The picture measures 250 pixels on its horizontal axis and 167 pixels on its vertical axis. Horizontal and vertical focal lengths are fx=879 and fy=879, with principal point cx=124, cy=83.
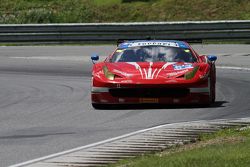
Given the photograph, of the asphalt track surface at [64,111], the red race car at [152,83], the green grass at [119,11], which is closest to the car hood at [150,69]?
the red race car at [152,83]

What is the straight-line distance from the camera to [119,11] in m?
34.8

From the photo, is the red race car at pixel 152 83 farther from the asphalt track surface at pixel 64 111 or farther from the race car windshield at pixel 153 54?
the race car windshield at pixel 153 54

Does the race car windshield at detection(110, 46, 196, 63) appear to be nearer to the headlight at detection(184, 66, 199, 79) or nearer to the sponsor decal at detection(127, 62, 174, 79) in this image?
the sponsor decal at detection(127, 62, 174, 79)

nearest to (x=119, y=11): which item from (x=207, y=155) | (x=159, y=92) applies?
(x=159, y=92)

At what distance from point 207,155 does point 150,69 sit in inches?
232

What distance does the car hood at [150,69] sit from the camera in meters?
14.0

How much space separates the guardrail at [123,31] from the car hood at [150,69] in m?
15.0

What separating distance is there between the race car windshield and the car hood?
41 cm

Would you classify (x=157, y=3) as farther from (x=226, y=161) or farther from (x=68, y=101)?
(x=226, y=161)

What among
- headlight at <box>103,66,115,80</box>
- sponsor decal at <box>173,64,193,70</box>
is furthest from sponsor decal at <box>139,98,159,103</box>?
sponsor decal at <box>173,64,193,70</box>

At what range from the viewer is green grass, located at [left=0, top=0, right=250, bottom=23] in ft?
111

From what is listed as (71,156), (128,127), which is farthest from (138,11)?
(71,156)

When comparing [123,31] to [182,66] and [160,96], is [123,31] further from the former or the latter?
[160,96]

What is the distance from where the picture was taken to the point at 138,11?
34500mm
